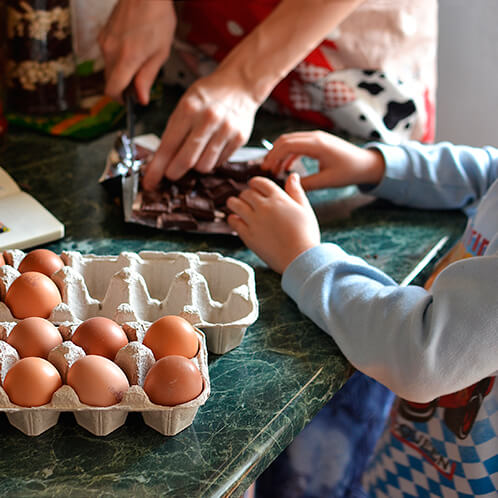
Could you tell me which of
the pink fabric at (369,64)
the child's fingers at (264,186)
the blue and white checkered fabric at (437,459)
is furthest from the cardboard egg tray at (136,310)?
the pink fabric at (369,64)

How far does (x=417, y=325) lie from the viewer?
78 centimetres

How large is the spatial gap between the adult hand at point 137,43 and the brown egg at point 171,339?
0.75 meters

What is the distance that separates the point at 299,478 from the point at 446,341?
0.59m

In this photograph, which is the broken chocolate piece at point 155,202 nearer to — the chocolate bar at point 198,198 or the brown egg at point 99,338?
the chocolate bar at point 198,198

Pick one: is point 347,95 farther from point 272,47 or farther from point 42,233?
point 42,233

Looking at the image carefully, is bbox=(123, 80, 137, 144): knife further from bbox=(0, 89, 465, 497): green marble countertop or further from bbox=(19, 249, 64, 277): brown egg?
bbox=(19, 249, 64, 277): brown egg

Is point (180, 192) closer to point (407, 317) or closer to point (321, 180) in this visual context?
point (321, 180)

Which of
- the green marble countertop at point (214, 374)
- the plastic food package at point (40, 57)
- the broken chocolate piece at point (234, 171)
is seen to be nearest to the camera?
the green marble countertop at point (214, 374)

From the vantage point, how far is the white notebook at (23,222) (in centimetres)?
99

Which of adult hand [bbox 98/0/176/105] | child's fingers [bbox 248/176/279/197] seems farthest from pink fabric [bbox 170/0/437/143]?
child's fingers [bbox 248/176/279/197]

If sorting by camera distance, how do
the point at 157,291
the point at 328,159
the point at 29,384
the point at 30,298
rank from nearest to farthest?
1. the point at 29,384
2. the point at 30,298
3. the point at 157,291
4. the point at 328,159

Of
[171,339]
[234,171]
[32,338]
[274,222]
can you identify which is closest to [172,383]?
[171,339]

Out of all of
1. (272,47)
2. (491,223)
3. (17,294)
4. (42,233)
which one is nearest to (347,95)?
(272,47)

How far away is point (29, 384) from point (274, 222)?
49 cm
